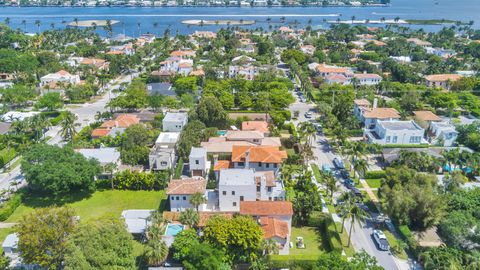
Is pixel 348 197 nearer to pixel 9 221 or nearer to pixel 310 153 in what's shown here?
pixel 310 153

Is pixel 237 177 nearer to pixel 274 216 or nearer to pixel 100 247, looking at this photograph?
pixel 274 216

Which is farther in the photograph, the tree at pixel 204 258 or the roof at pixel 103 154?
the roof at pixel 103 154

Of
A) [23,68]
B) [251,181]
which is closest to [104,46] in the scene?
[23,68]

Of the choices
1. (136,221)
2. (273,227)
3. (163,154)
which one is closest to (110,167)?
(163,154)

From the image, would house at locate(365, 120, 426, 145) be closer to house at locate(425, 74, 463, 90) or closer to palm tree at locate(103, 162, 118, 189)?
house at locate(425, 74, 463, 90)

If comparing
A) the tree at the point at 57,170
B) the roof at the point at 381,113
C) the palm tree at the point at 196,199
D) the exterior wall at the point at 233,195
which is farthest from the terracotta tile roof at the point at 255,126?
the tree at the point at 57,170

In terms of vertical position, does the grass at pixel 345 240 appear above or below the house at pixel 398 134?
below

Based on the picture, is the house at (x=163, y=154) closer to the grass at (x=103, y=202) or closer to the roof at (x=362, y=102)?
the grass at (x=103, y=202)
